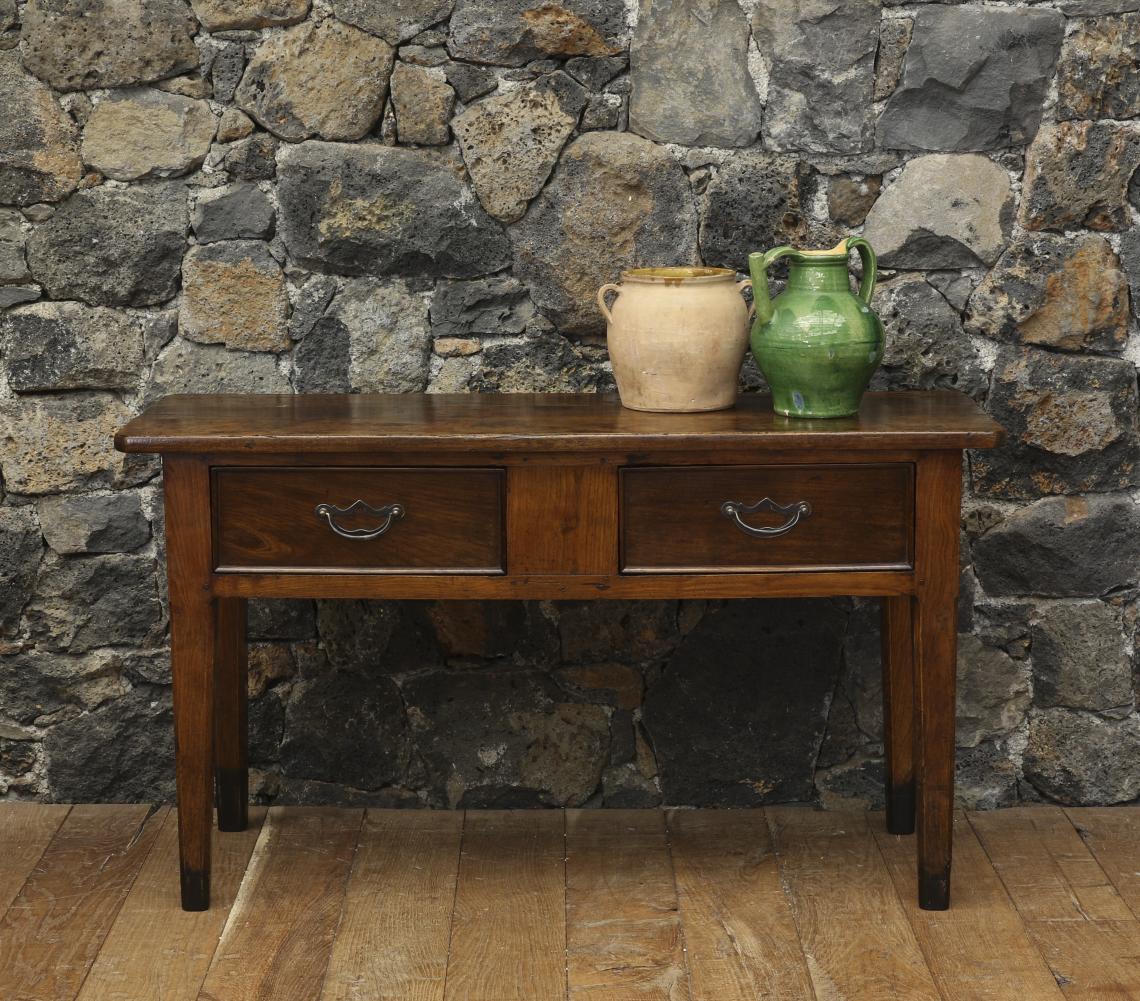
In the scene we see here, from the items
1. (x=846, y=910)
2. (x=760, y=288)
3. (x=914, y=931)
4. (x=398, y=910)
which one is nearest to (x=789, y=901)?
(x=846, y=910)

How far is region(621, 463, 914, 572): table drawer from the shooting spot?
7.93 feet

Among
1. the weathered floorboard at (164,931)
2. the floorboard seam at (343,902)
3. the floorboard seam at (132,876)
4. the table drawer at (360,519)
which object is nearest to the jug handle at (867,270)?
the table drawer at (360,519)

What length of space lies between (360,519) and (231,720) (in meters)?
0.64

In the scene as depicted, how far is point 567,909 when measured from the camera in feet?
8.46

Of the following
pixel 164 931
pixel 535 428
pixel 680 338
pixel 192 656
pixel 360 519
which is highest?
pixel 680 338

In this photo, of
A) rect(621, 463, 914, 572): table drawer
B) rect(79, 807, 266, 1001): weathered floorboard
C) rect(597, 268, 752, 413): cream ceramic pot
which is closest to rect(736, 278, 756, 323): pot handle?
rect(597, 268, 752, 413): cream ceramic pot

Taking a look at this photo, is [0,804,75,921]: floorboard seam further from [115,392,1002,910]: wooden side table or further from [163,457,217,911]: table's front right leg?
[115,392,1002,910]: wooden side table

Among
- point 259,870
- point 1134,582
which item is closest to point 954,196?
point 1134,582

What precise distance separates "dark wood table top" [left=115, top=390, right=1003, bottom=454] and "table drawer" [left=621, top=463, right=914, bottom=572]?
7 cm

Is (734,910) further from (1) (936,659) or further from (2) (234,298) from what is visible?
(2) (234,298)

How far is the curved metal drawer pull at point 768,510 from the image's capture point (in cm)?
241

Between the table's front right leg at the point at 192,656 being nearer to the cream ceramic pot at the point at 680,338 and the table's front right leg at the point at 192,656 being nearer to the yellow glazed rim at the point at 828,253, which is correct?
the cream ceramic pot at the point at 680,338

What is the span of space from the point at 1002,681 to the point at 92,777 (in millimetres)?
1829

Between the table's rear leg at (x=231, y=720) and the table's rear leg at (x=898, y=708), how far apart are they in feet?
4.03
